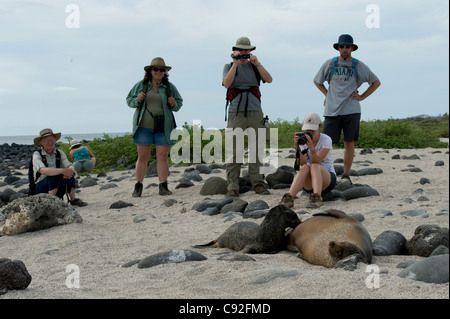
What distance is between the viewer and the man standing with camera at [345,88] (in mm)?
7227

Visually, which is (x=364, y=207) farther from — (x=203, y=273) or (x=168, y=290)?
(x=168, y=290)

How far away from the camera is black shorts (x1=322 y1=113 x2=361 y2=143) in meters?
7.34

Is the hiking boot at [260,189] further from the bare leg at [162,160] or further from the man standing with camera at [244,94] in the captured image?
the bare leg at [162,160]

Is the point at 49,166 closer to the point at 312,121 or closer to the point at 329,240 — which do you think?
the point at 312,121

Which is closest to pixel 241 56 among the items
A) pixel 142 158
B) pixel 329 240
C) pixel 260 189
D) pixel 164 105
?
pixel 164 105

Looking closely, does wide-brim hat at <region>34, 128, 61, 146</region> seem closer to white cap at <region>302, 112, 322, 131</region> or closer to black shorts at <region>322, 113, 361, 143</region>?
white cap at <region>302, 112, 322, 131</region>

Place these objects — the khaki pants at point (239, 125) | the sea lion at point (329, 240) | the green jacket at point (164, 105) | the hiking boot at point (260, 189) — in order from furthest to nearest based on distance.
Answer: the green jacket at point (164, 105) < the hiking boot at point (260, 189) < the khaki pants at point (239, 125) < the sea lion at point (329, 240)

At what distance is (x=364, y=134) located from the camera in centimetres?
1580

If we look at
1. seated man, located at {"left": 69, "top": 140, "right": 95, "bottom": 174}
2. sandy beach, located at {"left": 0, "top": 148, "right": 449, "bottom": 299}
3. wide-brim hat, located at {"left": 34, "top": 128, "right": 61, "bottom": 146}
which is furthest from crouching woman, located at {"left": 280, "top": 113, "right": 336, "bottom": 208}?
wide-brim hat, located at {"left": 34, "top": 128, "right": 61, "bottom": 146}

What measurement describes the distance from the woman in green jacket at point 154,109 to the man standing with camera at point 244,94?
101cm

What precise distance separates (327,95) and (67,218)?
13.3ft

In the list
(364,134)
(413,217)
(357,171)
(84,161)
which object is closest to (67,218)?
(84,161)

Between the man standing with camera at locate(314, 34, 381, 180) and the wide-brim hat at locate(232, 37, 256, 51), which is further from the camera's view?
the man standing with camera at locate(314, 34, 381, 180)

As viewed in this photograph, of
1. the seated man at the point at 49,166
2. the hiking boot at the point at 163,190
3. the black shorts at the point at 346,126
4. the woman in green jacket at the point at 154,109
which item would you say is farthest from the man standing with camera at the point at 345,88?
the seated man at the point at 49,166
